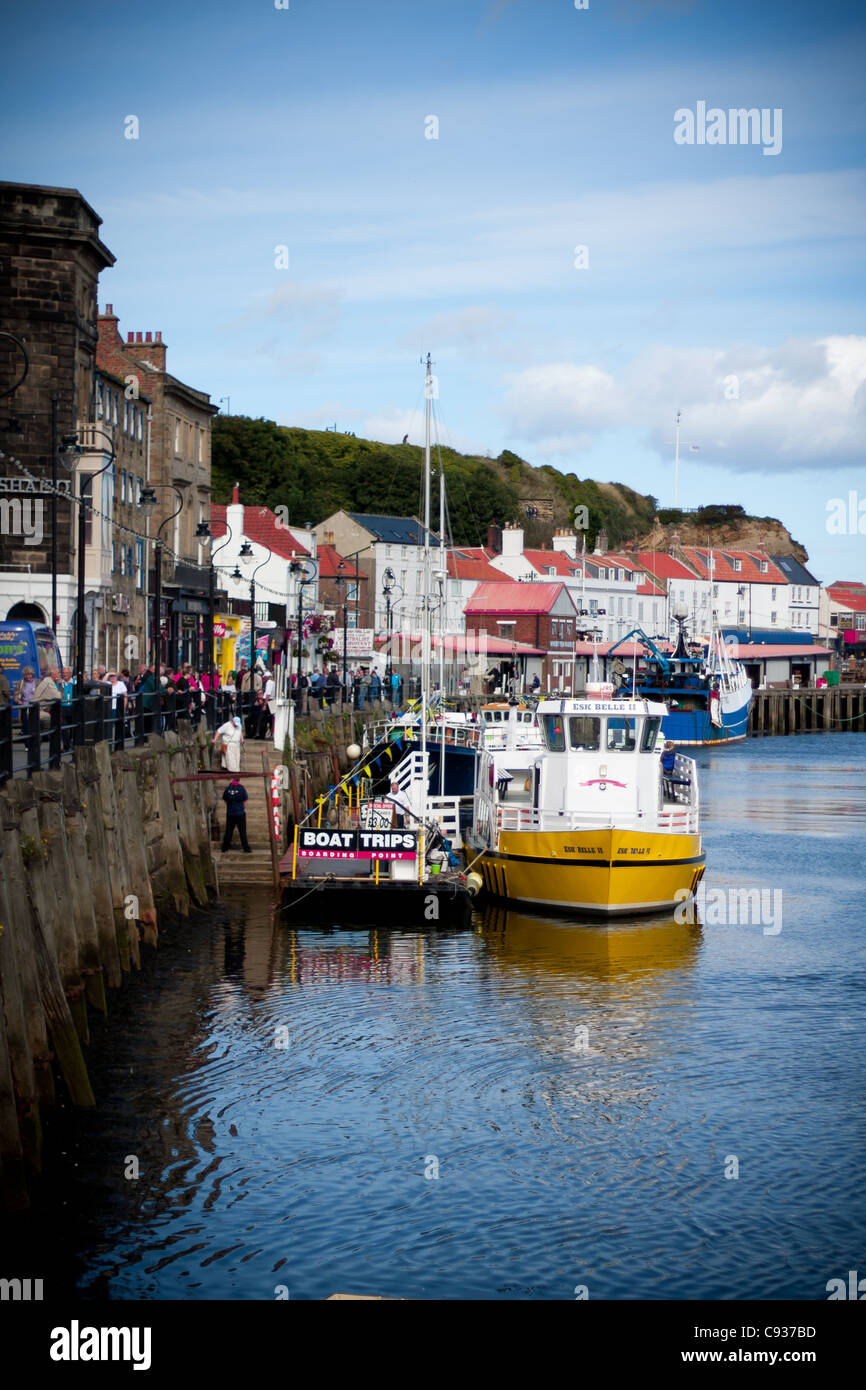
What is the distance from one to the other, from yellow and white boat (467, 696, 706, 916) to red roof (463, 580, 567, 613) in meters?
87.1

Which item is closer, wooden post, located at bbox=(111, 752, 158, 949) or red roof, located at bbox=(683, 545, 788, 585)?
wooden post, located at bbox=(111, 752, 158, 949)

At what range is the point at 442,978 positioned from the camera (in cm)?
2888

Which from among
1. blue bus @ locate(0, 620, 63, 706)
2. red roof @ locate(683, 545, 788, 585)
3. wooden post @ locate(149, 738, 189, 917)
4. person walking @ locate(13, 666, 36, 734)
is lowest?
wooden post @ locate(149, 738, 189, 917)

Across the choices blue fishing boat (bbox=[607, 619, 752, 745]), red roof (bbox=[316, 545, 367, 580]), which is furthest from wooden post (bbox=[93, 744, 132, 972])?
red roof (bbox=[316, 545, 367, 580])

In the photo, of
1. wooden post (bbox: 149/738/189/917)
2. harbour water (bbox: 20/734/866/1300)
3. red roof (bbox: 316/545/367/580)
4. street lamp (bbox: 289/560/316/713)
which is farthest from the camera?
red roof (bbox: 316/545/367/580)

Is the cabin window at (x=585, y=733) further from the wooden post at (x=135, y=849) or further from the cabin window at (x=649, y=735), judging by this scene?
the wooden post at (x=135, y=849)

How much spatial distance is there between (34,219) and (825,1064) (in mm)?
40515

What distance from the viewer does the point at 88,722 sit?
96.7ft

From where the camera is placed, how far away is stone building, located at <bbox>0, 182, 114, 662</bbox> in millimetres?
51969

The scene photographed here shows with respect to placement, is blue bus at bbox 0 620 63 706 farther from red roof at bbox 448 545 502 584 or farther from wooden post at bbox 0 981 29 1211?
red roof at bbox 448 545 502 584

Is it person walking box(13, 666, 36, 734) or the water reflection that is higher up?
person walking box(13, 666, 36, 734)

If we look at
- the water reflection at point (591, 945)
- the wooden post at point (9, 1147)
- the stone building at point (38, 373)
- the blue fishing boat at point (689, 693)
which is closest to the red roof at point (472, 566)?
the blue fishing boat at point (689, 693)

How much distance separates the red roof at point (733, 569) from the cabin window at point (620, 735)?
134002 millimetres
